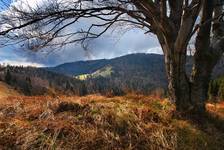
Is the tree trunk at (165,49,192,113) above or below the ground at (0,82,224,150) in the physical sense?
above

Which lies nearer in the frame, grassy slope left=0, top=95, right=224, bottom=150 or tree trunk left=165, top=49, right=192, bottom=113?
grassy slope left=0, top=95, right=224, bottom=150

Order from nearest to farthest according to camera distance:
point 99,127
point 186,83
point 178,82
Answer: point 99,127, point 178,82, point 186,83

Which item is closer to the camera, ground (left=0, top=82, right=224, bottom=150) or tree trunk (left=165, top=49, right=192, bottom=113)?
ground (left=0, top=82, right=224, bottom=150)

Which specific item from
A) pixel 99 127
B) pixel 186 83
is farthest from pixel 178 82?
pixel 99 127

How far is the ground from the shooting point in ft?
24.9

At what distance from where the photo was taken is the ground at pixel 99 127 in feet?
24.9

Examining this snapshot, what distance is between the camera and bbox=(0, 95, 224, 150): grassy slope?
7.60 meters

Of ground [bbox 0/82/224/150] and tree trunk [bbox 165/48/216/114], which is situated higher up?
tree trunk [bbox 165/48/216/114]

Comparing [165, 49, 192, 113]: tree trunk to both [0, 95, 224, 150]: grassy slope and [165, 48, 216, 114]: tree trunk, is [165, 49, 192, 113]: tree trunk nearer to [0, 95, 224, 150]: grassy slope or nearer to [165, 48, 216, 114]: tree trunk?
[165, 48, 216, 114]: tree trunk

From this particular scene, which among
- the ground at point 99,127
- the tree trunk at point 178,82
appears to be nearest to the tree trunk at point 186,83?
the tree trunk at point 178,82

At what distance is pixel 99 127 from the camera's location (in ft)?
26.6

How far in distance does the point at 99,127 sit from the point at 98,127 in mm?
22

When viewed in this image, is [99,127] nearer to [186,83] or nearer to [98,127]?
[98,127]

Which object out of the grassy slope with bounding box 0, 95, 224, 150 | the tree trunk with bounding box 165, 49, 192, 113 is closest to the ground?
the grassy slope with bounding box 0, 95, 224, 150
